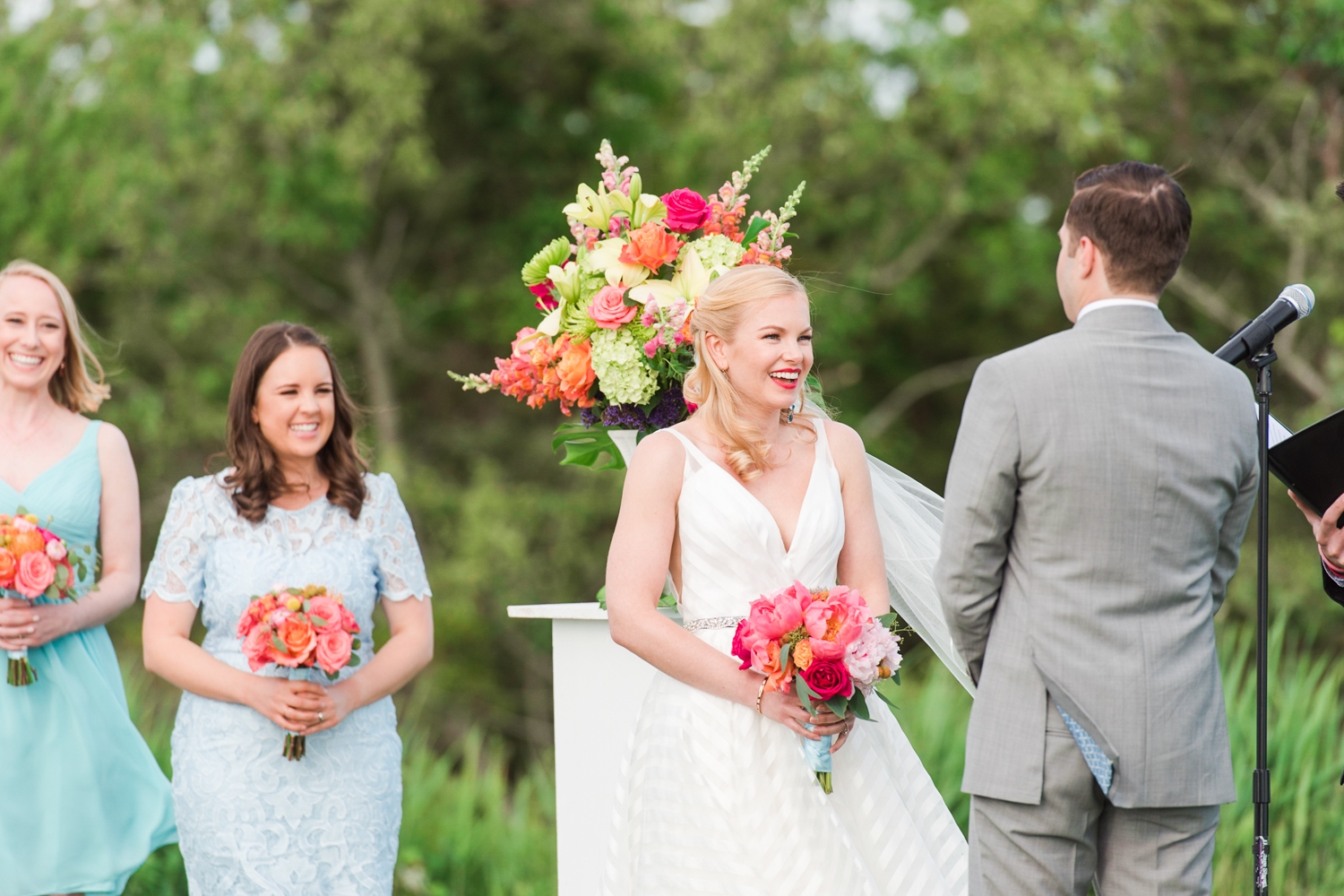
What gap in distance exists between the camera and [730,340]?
126 inches

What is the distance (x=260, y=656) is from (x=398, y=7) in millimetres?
9253

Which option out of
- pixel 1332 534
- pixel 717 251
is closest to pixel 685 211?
pixel 717 251

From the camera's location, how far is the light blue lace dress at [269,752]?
361 centimetres

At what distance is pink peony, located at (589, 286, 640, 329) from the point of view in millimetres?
3535

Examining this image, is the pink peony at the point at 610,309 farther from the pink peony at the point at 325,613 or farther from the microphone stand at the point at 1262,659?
the microphone stand at the point at 1262,659

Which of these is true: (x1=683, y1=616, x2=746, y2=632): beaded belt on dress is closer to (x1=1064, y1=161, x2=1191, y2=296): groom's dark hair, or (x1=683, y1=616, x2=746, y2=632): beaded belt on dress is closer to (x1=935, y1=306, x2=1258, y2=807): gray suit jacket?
(x1=935, y1=306, x2=1258, y2=807): gray suit jacket

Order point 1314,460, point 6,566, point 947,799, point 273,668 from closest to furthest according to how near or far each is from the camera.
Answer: point 1314,460 → point 6,566 → point 273,668 → point 947,799

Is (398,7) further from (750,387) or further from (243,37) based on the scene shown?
(750,387)

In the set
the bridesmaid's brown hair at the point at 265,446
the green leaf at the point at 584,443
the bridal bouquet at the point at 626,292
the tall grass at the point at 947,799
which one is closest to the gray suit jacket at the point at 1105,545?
the bridal bouquet at the point at 626,292

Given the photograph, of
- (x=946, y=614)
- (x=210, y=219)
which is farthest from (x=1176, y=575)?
(x=210, y=219)

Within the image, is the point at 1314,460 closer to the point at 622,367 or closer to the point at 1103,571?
the point at 1103,571

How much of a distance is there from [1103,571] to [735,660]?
0.89m

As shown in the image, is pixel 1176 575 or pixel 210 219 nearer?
pixel 1176 575

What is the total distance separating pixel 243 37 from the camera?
1160 centimetres
